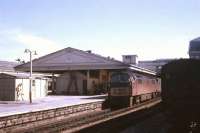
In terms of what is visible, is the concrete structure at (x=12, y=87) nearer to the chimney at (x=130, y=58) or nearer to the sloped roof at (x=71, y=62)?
the sloped roof at (x=71, y=62)

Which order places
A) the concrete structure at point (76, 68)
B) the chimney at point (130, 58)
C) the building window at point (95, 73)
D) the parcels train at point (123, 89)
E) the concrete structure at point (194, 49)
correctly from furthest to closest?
the chimney at point (130, 58), the building window at point (95, 73), the concrete structure at point (76, 68), the concrete structure at point (194, 49), the parcels train at point (123, 89)

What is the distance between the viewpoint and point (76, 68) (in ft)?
164

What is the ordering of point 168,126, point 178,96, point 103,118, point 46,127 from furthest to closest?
point 103,118 → point 46,127 → point 178,96 → point 168,126

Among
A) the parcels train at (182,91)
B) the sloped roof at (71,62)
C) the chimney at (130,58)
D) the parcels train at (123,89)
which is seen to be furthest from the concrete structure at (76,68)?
the parcels train at (182,91)

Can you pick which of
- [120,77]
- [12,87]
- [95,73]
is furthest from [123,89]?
[95,73]

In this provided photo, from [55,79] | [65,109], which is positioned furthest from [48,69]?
[65,109]

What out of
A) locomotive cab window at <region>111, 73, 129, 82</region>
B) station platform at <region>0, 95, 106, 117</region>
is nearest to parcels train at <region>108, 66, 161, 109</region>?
locomotive cab window at <region>111, 73, 129, 82</region>

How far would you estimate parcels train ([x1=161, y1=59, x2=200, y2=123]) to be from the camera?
16469 millimetres

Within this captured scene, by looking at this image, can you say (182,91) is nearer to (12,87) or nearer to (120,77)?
(120,77)

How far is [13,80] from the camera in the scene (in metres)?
34.7

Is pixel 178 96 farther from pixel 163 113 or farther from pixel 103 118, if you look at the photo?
pixel 103 118

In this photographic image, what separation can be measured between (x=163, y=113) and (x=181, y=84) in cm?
164

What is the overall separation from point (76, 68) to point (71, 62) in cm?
129

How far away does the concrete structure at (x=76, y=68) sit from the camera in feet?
160
